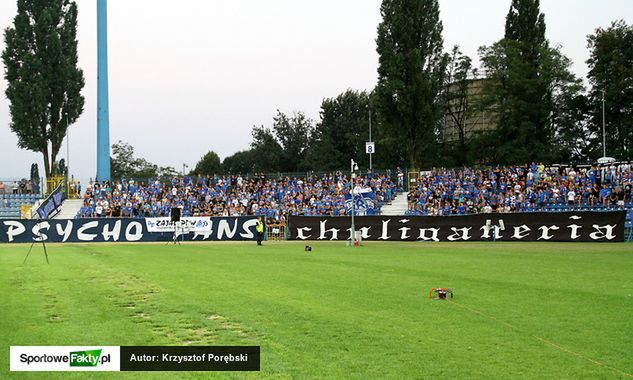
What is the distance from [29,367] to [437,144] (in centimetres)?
6940

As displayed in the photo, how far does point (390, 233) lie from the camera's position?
4034 centimetres

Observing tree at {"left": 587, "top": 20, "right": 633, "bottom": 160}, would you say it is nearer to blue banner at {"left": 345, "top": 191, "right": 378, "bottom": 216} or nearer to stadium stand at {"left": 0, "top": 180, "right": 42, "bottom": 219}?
blue banner at {"left": 345, "top": 191, "right": 378, "bottom": 216}

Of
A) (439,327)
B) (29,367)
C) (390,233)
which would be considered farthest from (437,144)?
(29,367)

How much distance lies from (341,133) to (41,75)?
3731cm

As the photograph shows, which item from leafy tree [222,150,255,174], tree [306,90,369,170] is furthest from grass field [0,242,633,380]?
leafy tree [222,150,255,174]

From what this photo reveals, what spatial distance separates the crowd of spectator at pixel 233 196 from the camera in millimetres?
49719

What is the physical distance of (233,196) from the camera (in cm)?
5228

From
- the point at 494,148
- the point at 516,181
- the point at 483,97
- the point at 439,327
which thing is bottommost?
the point at 439,327

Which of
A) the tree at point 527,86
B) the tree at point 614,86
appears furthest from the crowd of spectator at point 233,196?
the tree at point 614,86

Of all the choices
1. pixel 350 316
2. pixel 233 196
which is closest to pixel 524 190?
pixel 233 196

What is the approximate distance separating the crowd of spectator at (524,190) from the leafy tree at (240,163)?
56342mm

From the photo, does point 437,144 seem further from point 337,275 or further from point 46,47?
point 337,275

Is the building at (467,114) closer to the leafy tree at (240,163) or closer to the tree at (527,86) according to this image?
the tree at (527,86)

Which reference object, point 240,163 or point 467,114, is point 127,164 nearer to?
point 240,163
